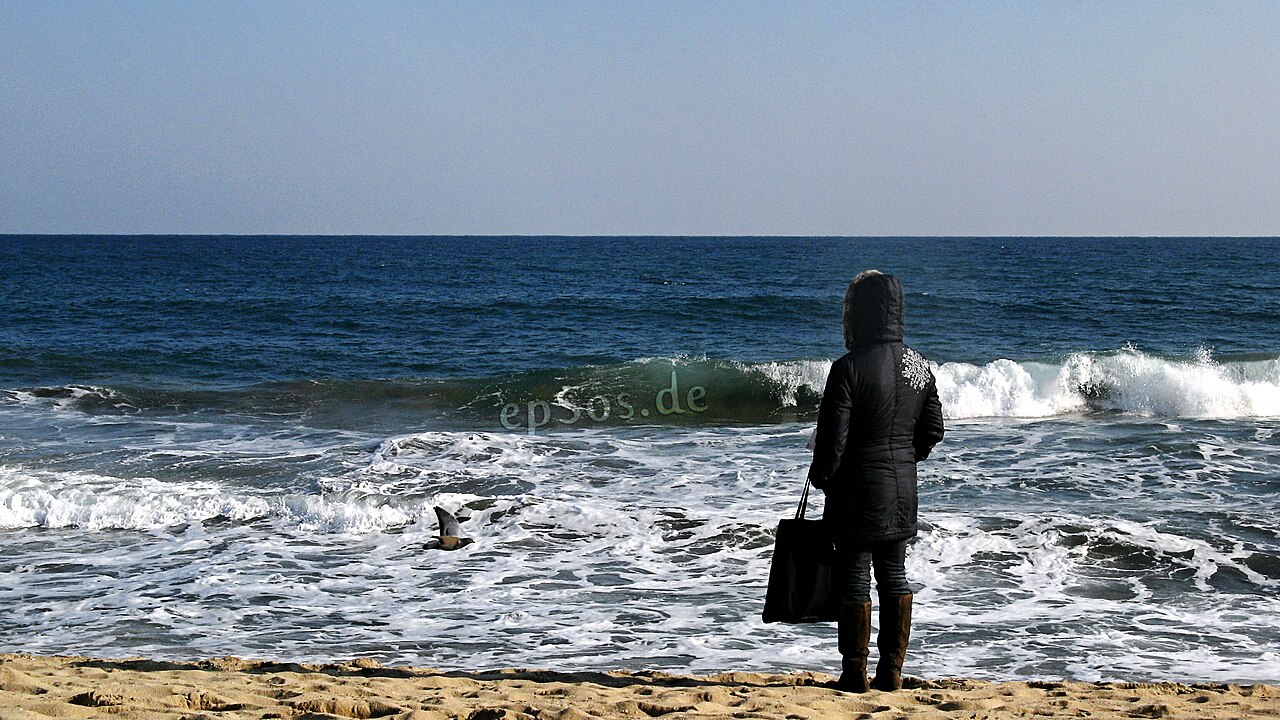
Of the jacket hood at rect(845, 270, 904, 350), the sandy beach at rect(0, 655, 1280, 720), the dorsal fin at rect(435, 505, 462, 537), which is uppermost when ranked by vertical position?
the jacket hood at rect(845, 270, 904, 350)

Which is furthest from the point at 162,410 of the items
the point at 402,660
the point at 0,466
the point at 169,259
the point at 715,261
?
the point at 169,259

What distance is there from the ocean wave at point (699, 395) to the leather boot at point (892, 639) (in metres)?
10.4

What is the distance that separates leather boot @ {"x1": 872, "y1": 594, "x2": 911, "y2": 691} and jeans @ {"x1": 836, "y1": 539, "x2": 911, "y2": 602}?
65 mm

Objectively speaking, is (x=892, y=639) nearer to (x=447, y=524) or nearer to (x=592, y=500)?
(x=447, y=524)

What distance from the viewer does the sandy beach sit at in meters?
4.30

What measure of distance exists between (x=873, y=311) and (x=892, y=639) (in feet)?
4.76

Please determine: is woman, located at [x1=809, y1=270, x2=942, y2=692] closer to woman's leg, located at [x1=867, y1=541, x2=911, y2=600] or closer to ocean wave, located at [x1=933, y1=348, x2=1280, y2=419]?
woman's leg, located at [x1=867, y1=541, x2=911, y2=600]

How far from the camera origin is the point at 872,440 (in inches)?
171

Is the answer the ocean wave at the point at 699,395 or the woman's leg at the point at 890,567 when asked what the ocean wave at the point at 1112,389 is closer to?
the ocean wave at the point at 699,395

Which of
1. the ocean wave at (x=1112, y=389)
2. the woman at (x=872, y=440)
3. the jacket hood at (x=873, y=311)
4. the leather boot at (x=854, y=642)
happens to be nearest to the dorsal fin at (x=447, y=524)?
the leather boot at (x=854, y=642)

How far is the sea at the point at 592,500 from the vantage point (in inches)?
245

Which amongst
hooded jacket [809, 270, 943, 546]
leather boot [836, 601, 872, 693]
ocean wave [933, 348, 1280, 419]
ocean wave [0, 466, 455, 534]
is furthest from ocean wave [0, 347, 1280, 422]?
hooded jacket [809, 270, 943, 546]

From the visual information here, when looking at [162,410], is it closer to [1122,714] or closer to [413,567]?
[413,567]

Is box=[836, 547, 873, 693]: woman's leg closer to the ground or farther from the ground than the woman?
closer to the ground
